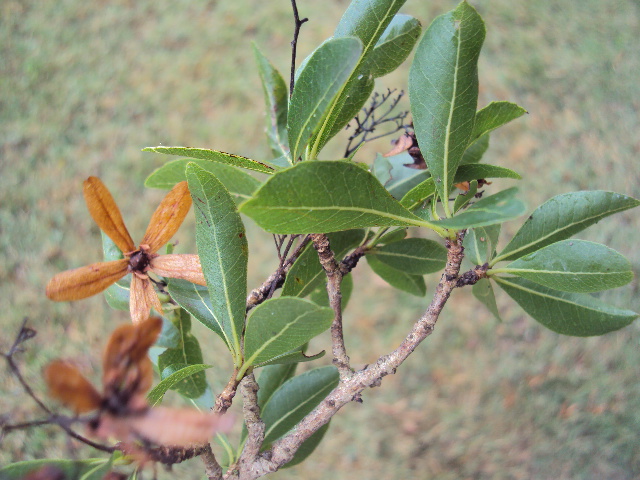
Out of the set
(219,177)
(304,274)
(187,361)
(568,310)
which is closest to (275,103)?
(219,177)

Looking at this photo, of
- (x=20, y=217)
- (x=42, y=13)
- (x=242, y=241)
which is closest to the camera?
(x=242, y=241)

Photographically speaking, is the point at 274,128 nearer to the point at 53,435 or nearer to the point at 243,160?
the point at 243,160

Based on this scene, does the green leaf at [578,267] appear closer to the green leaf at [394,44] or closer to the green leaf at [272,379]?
the green leaf at [394,44]

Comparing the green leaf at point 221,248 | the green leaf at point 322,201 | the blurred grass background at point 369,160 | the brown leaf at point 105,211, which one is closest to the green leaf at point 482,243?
the green leaf at point 322,201

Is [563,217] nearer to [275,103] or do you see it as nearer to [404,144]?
[404,144]

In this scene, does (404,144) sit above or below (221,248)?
above

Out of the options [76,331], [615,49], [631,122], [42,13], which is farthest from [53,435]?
[615,49]
